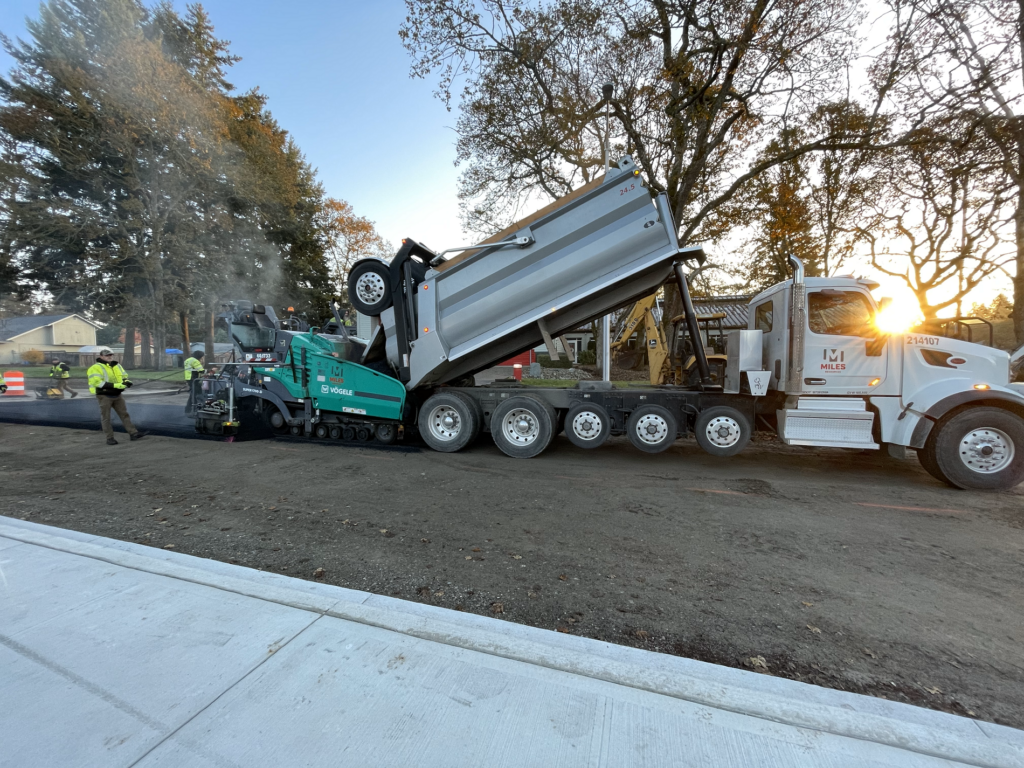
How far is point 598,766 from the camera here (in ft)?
5.38

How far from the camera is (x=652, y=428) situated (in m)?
6.55

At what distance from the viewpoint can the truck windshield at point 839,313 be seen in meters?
5.83

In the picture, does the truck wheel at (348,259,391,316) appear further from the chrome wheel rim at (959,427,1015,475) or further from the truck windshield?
the chrome wheel rim at (959,427,1015,475)

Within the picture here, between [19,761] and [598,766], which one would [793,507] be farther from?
[19,761]

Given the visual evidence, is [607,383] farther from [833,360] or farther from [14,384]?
[14,384]

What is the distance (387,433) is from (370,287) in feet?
7.51

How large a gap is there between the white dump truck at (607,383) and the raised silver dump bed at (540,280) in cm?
2

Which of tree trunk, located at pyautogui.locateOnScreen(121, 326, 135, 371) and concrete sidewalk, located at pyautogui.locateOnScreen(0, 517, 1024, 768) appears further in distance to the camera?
tree trunk, located at pyautogui.locateOnScreen(121, 326, 135, 371)

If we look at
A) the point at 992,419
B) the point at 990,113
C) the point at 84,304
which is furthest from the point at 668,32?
the point at 84,304

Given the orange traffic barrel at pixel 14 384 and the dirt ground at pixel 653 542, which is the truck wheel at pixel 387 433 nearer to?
the dirt ground at pixel 653 542

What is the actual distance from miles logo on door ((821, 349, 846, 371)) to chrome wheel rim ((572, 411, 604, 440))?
9.26 feet

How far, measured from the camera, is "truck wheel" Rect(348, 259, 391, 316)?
6.91m

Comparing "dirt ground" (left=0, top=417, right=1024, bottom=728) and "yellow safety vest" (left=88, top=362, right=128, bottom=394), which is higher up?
"yellow safety vest" (left=88, top=362, right=128, bottom=394)

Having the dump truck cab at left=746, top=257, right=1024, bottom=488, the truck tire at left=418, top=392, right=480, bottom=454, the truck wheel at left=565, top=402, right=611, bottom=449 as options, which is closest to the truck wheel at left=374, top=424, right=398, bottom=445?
the truck tire at left=418, top=392, right=480, bottom=454
